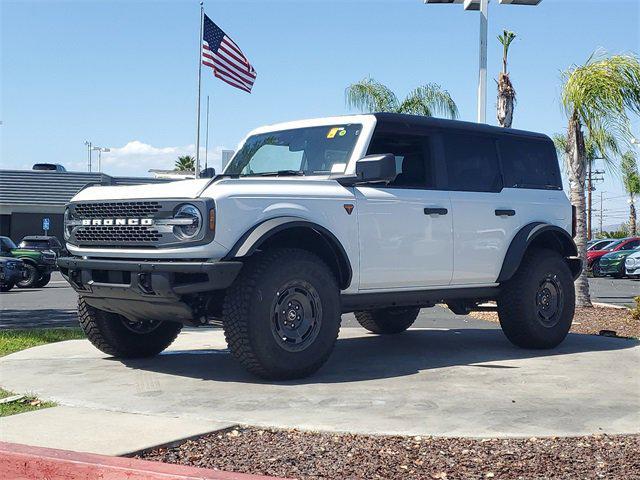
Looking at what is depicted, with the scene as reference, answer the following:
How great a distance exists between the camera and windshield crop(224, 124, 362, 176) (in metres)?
7.40

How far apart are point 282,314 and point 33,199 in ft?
145

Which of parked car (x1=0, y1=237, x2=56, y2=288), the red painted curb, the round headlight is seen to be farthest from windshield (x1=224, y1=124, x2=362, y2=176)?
parked car (x1=0, y1=237, x2=56, y2=288)

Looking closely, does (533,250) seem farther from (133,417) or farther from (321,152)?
(133,417)

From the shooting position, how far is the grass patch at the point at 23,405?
5.55 meters

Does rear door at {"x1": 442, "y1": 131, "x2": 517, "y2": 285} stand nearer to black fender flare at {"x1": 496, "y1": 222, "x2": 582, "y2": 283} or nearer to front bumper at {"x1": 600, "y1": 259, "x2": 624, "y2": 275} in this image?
black fender flare at {"x1": 496, "y1": 222, "x2": 582, "y2": 283}

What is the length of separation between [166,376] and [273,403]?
147 centimetres

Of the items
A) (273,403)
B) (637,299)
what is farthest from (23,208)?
(273,403)

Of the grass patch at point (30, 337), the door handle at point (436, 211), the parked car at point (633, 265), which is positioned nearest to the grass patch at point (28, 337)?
the grass patch at point (30, 337)

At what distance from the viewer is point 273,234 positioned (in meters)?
6.43

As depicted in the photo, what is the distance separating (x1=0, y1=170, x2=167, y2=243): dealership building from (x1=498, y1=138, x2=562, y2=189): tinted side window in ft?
131

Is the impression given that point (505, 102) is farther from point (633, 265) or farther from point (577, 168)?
point (633, 265)

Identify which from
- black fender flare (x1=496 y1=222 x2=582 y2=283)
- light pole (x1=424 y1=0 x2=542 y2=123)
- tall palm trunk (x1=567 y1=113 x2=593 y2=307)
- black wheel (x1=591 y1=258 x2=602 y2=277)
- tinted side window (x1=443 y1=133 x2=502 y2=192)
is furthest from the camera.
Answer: black wheel (x1=591 y1=258 x2=602 y2=277)

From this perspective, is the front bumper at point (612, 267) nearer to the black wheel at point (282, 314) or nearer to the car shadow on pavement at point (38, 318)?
the car shadow on pavement at point (38, 318)

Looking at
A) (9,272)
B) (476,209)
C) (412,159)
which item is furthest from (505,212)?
(9,272)
